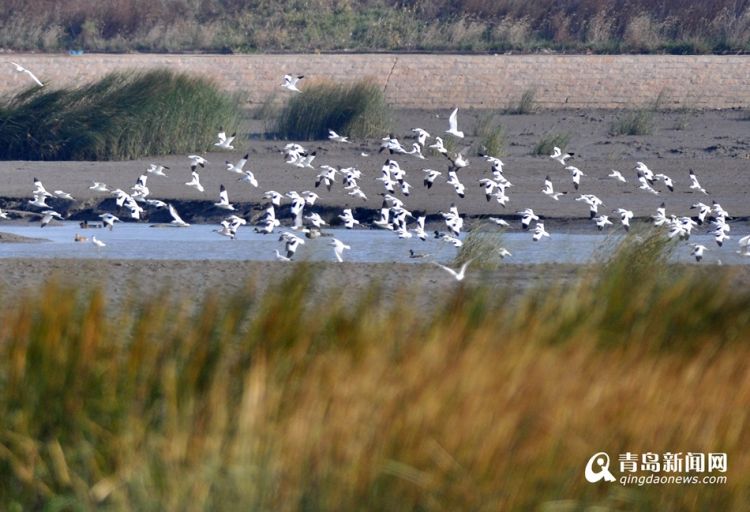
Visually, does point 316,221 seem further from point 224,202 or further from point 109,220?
point 109,220

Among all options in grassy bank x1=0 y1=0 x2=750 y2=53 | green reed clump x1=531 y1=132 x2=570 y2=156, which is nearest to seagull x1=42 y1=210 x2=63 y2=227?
green reed clump x1=531 y1=132 x2=570 y2=156

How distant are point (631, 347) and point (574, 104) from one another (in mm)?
22525

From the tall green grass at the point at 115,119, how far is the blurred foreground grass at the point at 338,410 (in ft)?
49.4

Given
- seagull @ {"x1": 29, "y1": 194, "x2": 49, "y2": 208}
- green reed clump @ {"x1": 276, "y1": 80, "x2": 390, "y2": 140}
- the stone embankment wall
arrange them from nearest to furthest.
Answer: seagull @ {"x1": 29, "y1": 194, "x2": 49, "y2": 208} → green reed clump @ {"x1": 276, "y1": 80, "x2": 390, "y2": 140} → the stone embankment wall

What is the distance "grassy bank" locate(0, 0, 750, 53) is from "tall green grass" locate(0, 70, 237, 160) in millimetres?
18778

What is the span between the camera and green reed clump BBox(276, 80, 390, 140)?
2425 cm

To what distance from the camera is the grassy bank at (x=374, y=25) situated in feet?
137

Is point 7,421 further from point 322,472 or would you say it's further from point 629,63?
point 629,63

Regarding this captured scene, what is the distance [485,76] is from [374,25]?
15422mm

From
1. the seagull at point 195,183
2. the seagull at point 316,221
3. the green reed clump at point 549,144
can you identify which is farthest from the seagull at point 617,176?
the seagull at point 195,183

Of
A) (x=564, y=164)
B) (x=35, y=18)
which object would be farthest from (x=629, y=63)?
(x=35, y=18)

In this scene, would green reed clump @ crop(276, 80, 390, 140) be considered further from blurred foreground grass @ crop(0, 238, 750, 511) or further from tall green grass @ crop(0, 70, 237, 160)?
blurred foreground grass @ crop(0, 238, 750, 511)

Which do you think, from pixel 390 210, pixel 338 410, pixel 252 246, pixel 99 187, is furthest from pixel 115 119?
pixel 338 410

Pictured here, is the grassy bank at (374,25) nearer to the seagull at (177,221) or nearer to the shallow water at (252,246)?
the seagull at (177,221)
